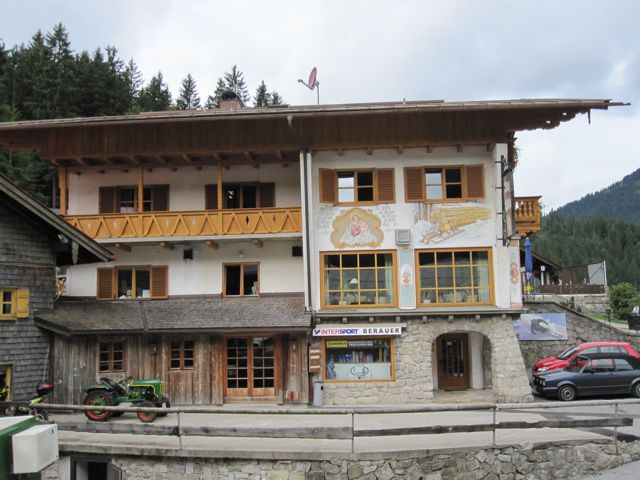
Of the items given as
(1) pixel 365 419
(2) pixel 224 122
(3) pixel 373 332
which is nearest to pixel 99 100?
(2) pixel 224 122

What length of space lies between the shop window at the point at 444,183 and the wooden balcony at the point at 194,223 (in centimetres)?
411

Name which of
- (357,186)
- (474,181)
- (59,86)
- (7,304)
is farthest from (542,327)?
(59,86)

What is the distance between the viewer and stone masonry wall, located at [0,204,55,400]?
59.8ft

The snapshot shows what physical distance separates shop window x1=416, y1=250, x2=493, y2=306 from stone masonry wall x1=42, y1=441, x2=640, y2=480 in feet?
27.6

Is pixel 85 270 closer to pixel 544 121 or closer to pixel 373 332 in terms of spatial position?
pixel 373 332

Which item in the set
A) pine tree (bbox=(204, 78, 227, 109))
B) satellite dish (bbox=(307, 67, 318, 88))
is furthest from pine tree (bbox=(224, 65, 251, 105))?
satellite dish (bbox=(307, 67, 318, 88))

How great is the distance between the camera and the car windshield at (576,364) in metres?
20.5

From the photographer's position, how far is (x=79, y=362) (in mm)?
20500

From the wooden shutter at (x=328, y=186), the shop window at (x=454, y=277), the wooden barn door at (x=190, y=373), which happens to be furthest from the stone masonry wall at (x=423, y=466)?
the wooden shutter at (x=328, y=186)

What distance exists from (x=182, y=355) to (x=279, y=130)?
846 cm

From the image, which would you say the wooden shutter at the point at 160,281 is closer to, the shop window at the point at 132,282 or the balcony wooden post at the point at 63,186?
the shop window at the point at 132,282

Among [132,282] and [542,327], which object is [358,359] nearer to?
[132,282]

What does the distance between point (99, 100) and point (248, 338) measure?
126ft

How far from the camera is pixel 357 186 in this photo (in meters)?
21.8
